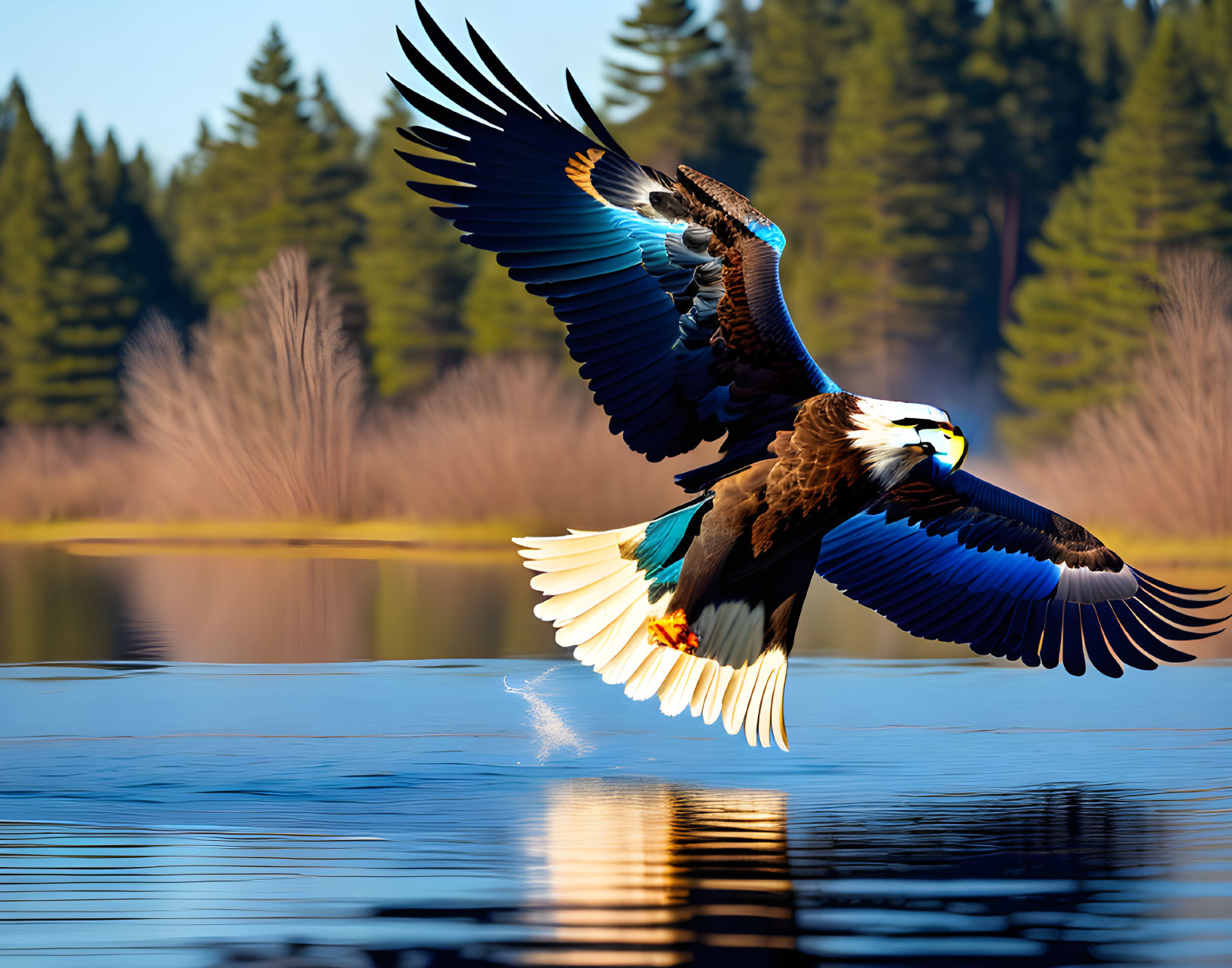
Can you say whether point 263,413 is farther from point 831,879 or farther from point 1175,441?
point 831,879

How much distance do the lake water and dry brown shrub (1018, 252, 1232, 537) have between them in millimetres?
6315

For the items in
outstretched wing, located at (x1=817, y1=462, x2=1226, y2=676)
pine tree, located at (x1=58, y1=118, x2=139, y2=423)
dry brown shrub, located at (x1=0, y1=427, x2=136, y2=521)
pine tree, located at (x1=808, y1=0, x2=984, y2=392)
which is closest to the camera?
Result: outstretched wing, located at (x1=817, y1=462, x2=1226, y2=676)

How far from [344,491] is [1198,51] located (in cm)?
3480

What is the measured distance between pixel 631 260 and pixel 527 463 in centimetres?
1319

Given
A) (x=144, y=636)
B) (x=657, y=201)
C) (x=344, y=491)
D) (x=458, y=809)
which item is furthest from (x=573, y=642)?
(x=344, y=491)

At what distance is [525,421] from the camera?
68.6 ft

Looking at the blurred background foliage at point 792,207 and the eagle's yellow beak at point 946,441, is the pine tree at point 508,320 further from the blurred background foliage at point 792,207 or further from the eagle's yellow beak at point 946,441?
the eagle's yellow beak at point 946,441

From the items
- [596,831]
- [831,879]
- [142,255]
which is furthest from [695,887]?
[142,255]

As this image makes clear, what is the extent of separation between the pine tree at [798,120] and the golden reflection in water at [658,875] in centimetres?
4170

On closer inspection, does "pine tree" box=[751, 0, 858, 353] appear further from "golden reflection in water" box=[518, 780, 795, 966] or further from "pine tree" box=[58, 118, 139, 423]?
"golden reflection in water" box=[518, 780, 795, 966]

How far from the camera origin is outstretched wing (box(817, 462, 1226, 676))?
331 inches

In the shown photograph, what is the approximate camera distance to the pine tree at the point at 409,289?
48812 mm

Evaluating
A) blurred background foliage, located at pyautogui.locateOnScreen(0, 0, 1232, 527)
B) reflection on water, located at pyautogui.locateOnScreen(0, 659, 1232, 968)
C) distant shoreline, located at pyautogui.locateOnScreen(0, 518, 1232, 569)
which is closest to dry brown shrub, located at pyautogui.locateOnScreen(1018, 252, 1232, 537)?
distant shoreline, located at pyautogui.locateOnScreen(0, 518, 1232, 569)

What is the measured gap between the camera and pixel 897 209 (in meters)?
46.0
